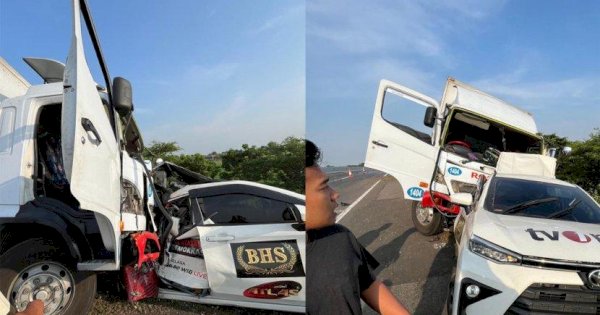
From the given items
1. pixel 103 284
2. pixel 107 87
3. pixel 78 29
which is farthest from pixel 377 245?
pixel 103 284

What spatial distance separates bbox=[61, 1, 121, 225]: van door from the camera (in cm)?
169

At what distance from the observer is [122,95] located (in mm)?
1902

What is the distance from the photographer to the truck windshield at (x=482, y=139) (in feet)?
15.0

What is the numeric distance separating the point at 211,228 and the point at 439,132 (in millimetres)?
2526

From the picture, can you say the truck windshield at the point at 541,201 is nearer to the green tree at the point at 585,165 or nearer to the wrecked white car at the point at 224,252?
the green tree at the point at 585,165

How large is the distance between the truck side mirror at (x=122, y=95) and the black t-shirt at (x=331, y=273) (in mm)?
1570

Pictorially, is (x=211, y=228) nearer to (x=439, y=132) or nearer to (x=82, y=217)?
(x=82, y=217)

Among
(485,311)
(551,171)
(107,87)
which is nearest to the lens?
(107,87)

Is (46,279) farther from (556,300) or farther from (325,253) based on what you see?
(556,300)

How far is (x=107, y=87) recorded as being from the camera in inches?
78.0

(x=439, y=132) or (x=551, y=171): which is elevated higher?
(x=439, y=132)

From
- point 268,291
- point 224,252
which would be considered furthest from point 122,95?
point 268,291

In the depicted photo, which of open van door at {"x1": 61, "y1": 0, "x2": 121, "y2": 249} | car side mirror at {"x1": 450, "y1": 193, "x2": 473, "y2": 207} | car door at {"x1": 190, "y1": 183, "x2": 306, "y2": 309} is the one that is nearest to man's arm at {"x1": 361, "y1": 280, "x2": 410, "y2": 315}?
open van door at {"x1": 61, "y1": 0, "x2": 121, "y2": 249}

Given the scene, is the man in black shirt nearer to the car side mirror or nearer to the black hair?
the black hair
